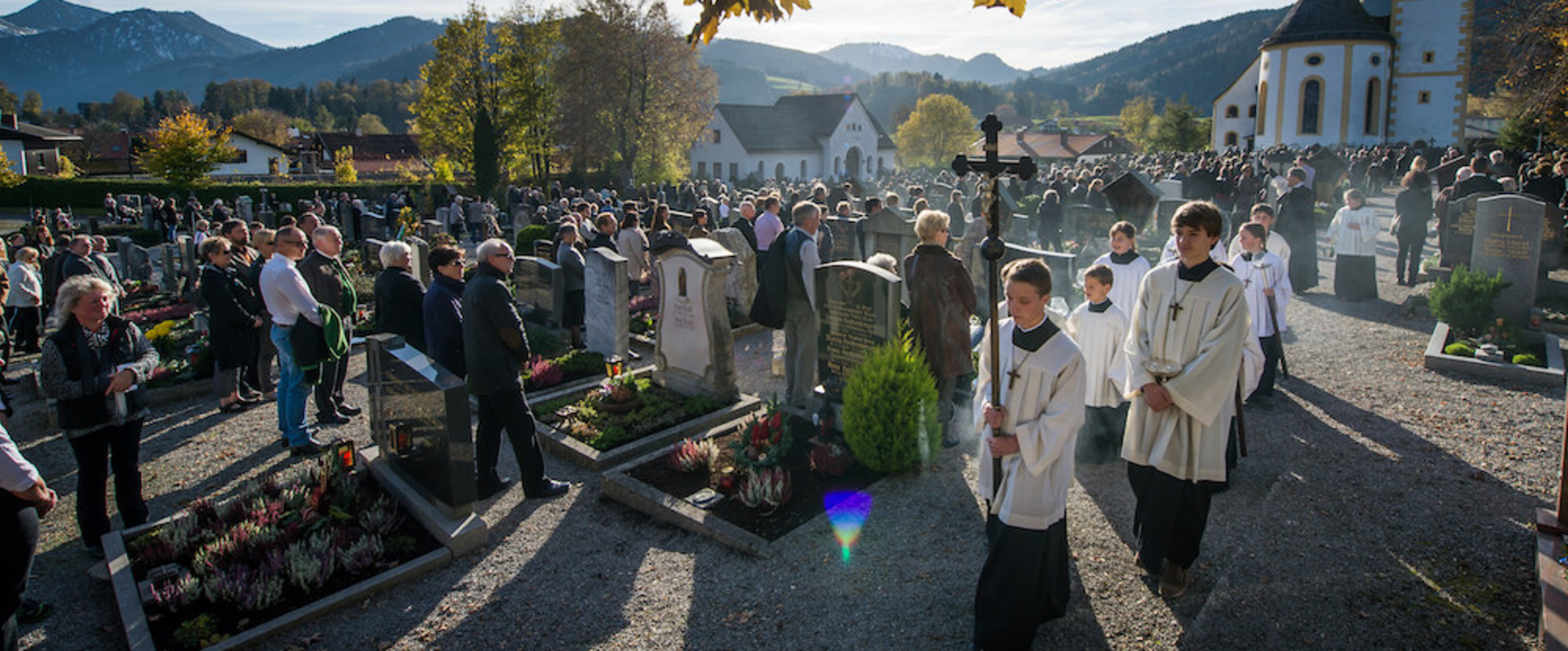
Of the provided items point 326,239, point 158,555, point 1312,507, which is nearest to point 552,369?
point 326,239

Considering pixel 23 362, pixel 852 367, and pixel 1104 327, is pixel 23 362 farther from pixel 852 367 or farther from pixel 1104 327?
pixel 1104 327

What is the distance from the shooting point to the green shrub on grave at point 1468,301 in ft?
32.1

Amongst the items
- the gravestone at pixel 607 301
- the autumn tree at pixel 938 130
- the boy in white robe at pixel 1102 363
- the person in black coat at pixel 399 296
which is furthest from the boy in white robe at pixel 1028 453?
the autumn tree at pixel 938 130

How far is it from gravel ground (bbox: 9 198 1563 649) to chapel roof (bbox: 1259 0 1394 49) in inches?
2126

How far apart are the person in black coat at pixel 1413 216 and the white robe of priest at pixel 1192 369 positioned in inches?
458

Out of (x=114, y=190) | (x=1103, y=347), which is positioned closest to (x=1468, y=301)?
(x=1103, y=347)

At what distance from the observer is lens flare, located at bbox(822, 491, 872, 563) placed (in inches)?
230

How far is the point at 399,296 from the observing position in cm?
798

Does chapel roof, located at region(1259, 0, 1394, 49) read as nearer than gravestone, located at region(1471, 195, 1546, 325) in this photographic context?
No

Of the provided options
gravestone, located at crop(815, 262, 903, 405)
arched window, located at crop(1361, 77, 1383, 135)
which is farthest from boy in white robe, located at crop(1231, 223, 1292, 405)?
arched window, located at crop(1361, 77, 1383, 135)

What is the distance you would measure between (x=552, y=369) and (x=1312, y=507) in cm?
727

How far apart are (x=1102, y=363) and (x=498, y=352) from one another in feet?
15.2

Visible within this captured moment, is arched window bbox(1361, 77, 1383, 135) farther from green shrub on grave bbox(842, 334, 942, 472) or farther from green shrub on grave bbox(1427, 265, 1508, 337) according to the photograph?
green shrub on grave bbox(842, 334, 942, 472)

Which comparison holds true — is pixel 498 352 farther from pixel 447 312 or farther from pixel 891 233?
pixel 891 233
